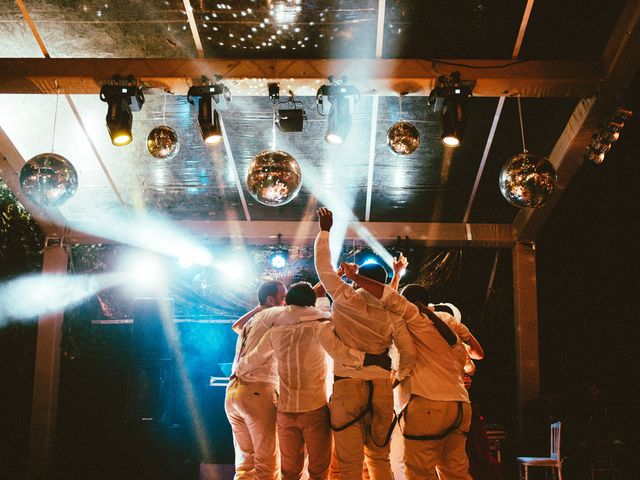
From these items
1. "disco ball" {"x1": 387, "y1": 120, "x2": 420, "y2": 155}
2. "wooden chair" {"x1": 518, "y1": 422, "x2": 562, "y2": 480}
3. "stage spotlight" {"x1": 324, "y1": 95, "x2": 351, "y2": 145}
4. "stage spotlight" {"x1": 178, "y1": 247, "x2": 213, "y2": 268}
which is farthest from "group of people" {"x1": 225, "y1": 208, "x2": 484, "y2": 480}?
"stage spotlight" {"x1": 178, "y1": 247, "x2": 213, "y2": 268}

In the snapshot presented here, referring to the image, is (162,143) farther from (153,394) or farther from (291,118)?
(153,394)

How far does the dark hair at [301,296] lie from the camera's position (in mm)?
4047

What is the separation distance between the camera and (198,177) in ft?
20.2

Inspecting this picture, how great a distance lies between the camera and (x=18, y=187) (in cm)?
597

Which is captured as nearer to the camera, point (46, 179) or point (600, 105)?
point (46, 179)

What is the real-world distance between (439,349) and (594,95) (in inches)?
104

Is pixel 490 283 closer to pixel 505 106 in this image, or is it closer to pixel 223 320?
pixel 505 106

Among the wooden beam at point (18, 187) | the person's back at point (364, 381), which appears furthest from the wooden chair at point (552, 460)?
the wooden beam at point (18, 187)

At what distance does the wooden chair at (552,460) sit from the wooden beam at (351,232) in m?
2.14

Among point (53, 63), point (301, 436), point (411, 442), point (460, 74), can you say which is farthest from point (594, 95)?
point (53, 63)

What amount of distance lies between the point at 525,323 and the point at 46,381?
548cm

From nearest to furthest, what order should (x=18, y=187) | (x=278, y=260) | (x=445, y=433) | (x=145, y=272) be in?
(x=445, y=433) → (x=18, y=187) → (x=278, y=260) → (x=145, y=272)

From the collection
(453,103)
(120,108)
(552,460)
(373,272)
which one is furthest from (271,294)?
(552,460)

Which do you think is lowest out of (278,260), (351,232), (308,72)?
(278,260)
